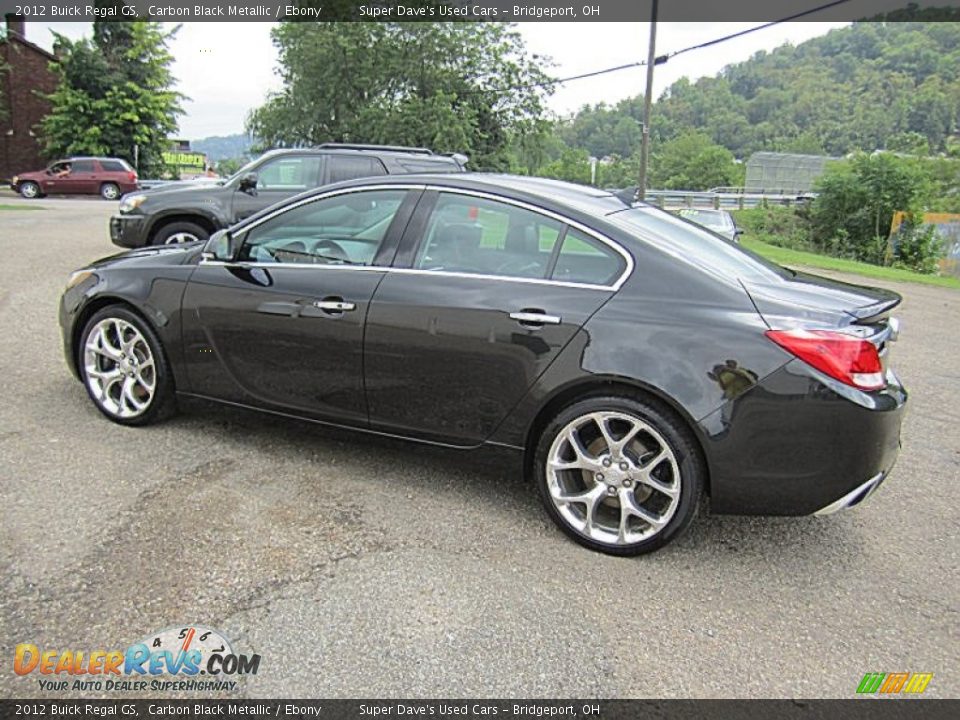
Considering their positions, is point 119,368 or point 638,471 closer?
point 638,471

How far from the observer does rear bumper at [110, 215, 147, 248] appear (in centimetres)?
956

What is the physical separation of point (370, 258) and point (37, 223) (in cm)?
1718

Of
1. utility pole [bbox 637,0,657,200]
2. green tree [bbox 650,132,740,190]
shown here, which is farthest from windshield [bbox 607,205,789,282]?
green tree [bbox 650,132,740,190]

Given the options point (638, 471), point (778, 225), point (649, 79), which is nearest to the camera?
point (638, 471)

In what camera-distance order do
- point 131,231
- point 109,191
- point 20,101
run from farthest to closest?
point 20,101, point 109,191, point 131,231

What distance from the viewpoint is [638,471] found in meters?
3.19

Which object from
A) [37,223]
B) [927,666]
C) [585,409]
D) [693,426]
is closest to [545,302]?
[585,409]

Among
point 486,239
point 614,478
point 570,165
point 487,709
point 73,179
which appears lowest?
point 487,709

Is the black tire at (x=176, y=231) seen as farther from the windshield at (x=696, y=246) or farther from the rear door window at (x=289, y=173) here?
the windshield at (x=696, y=246)

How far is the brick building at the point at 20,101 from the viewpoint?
38719mm

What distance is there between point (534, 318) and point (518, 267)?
0.31 m

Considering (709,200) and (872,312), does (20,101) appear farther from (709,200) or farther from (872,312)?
(872,312)

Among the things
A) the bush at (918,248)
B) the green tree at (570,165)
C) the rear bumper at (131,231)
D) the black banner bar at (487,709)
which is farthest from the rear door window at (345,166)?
the green tree at (570,165)

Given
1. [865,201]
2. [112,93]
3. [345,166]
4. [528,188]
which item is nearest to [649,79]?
[865,201]
